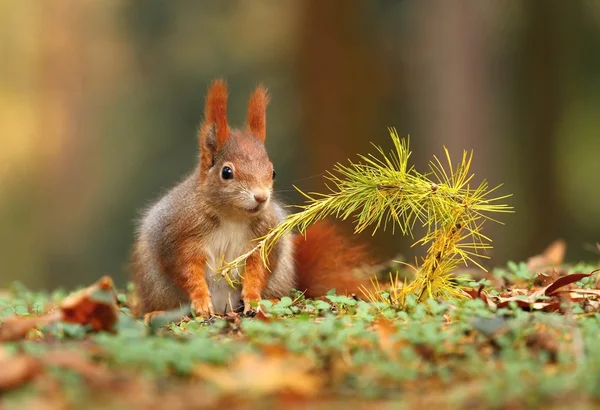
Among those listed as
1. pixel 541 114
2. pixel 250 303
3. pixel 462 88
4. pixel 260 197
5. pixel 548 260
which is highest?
pixel 462 88

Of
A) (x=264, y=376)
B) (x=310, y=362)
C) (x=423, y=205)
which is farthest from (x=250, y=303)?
(x=264, y=376)

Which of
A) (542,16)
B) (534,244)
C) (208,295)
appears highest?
(542,16)

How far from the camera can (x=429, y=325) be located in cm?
210

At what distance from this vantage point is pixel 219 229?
326cm

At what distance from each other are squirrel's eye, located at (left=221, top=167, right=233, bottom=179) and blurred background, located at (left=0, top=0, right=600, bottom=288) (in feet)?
11.7

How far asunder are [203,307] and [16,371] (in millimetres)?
1491

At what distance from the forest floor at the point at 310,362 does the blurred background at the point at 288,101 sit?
14.8 ft

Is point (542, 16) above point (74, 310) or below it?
above

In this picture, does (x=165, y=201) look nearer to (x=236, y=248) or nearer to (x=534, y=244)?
(x=236, y=248)

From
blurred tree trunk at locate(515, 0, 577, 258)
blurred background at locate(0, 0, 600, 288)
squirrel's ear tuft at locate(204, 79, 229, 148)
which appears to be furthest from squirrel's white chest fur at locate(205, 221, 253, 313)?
blurred tree trunk at locate(515, 0, 577, 258)

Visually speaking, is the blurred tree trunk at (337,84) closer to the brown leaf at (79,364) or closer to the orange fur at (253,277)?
the orange fur at (253,277)

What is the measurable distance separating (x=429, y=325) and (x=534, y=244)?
6326 mm

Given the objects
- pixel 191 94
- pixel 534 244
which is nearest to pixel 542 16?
pixel 534 244

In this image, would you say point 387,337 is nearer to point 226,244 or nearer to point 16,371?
point 16,371
